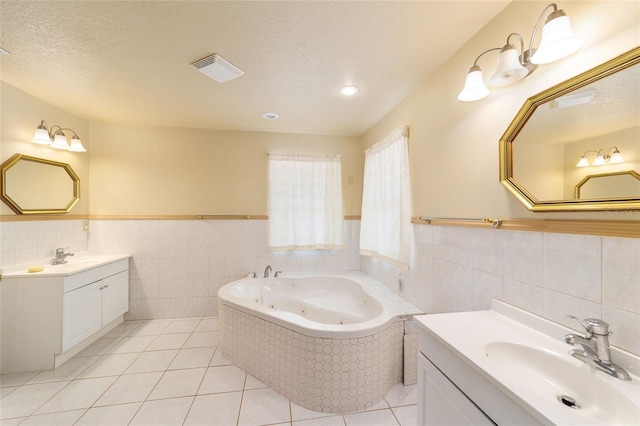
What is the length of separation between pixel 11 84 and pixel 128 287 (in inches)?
90.3

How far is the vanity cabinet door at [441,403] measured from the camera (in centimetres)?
90

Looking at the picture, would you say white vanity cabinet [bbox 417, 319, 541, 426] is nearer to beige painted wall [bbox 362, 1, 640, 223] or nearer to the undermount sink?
beige painted wall [bbox 362, 1, 640, 223]

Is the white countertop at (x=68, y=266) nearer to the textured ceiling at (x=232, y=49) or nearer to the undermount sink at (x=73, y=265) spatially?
the undermount sink at (x=73, y=265)

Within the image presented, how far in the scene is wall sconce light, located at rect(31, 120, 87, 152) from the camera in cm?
222

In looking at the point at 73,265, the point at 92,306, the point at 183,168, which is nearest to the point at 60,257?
the point at 73,265

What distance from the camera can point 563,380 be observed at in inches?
35.8

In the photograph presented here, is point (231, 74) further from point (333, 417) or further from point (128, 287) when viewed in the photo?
point (128, 287)

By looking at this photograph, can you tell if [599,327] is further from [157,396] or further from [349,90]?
[157,396]

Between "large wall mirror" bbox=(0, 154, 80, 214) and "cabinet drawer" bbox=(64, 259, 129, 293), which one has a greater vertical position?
"large wall mirror" bbox=(0, 154, 80, 214)

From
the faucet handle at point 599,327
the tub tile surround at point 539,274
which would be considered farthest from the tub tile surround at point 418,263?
the faucet handle at point 599,327

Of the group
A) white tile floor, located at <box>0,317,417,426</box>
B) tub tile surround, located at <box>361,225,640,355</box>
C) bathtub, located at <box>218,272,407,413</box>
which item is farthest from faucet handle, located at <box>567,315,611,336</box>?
white tile floor, located at <box>0,317,417,426</box>

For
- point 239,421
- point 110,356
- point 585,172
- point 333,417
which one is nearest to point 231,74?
point 585,172

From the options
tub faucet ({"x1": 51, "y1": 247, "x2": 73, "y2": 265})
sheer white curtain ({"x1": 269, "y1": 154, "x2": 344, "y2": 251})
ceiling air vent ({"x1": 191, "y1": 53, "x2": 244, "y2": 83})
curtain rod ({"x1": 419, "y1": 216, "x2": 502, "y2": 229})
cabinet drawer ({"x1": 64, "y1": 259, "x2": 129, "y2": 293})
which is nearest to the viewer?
curtain rod ({"x1": 419, "y1": 216, "x2": 502, "y2": 229})

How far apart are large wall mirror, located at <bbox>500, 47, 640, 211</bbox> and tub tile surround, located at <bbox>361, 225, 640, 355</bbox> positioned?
18 centimetres
